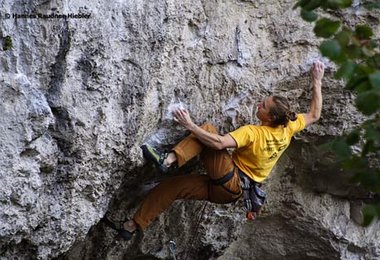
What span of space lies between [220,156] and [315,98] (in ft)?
3.15

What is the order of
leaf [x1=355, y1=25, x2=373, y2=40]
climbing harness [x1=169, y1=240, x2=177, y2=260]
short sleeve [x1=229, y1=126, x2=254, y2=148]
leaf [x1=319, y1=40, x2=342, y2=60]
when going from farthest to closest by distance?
climbing harness [x1=169, y1=240, x2=177, y2=260] < short sleeve [x1=229, y1=126, x2=254, y2=148] < leaf [x1=355, y1=25, x2=373, y2=40] < leaf [x1=319, y1=40, x2=342, y2=60]

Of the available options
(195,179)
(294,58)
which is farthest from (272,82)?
(195,179)

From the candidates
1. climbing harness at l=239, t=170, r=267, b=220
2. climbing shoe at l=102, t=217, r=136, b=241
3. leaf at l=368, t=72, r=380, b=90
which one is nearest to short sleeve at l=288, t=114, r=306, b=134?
climbing harness at l=239, t=170, r=267, b=220

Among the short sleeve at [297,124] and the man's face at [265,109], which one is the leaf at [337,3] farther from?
the short sleeve at [297,124]

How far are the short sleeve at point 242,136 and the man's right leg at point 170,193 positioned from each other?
0.42 m

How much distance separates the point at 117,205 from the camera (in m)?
5.21

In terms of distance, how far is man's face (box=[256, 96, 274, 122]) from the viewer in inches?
193

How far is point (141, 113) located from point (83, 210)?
0.75m

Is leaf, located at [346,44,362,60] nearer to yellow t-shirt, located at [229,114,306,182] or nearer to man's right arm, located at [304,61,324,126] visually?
yellow t-shirt, located at [229,114,306,182]

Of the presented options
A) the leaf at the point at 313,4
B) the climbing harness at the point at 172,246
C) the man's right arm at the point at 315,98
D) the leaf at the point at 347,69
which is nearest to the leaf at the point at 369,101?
the leaf at the point at 347,69

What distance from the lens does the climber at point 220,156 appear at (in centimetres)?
469

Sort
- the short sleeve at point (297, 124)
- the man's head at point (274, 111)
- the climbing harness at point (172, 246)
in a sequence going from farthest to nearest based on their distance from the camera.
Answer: the climbing harness at point (172, 246) < the short sleeve at point (297, 124) < the man's head at point (274, 111)

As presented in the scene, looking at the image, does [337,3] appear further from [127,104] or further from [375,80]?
[127,104]

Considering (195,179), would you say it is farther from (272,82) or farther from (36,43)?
(36,43)
